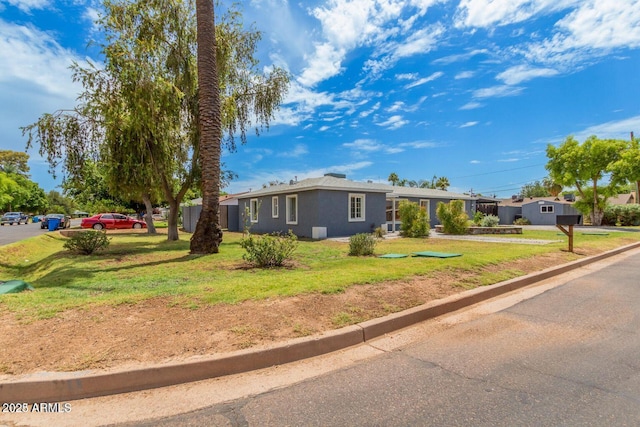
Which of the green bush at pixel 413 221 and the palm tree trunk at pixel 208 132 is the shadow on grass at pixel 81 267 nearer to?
the palm tree trunk at pixel 208 132

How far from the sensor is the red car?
2833cm

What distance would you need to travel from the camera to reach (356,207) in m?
18.7

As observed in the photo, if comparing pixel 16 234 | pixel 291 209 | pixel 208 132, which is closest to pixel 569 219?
pixel 208 132

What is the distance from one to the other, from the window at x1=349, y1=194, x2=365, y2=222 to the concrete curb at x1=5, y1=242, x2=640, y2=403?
549 inches

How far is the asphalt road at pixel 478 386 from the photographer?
2510 millimetres

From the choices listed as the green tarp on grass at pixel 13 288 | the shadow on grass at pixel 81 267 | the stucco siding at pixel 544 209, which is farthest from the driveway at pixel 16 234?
the stucco siding at pixel 544 209

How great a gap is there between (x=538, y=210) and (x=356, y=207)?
26.4 meters

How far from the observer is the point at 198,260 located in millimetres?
9617

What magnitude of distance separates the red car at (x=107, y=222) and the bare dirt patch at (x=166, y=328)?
2839 cm

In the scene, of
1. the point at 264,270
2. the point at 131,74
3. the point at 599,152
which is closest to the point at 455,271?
the point at 264,270

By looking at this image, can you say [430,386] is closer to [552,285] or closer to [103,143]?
[552,285]

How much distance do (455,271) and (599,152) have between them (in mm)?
27624

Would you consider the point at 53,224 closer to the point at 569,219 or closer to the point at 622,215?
the point at 569,219

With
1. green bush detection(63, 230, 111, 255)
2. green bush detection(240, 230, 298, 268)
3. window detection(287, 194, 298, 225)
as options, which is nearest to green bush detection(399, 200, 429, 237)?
window detection(287, 194, 298, 225)
